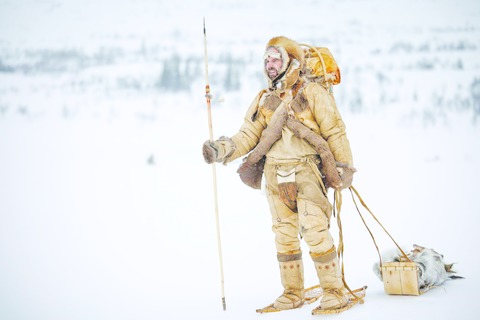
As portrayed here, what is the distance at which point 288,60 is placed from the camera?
12.1 ft

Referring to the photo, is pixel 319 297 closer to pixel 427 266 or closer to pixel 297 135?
pixel 427 266

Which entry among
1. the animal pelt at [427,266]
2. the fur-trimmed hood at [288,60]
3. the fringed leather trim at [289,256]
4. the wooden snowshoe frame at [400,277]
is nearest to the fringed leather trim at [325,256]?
the fringed leather trim at [289,256]

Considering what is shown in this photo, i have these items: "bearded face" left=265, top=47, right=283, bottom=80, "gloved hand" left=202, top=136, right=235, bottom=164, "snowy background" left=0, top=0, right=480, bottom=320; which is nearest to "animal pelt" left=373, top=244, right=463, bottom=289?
"snowy background" left=0, top=0, right=480, bottom=320

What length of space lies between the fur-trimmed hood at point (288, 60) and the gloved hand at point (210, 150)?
0.56 metres

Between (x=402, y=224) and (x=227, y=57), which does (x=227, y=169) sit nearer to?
(x=402, y=224)

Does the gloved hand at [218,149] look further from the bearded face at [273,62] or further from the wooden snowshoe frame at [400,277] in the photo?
the wooden snowshoe frame at [400,277]

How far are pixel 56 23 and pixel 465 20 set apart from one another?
9.77 m

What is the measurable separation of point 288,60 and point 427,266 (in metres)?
1.71

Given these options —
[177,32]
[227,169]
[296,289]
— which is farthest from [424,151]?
[177,32]

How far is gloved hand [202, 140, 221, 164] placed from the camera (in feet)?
12.0

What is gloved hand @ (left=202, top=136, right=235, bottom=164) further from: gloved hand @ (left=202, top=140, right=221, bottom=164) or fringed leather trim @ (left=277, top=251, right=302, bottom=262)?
fringed leather trim @ (left=277, top=251, right=302, bottom=262)

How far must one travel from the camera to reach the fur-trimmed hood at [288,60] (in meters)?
3.71

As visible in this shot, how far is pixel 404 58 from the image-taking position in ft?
43.2

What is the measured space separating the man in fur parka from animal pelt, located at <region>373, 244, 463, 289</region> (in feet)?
1.94
